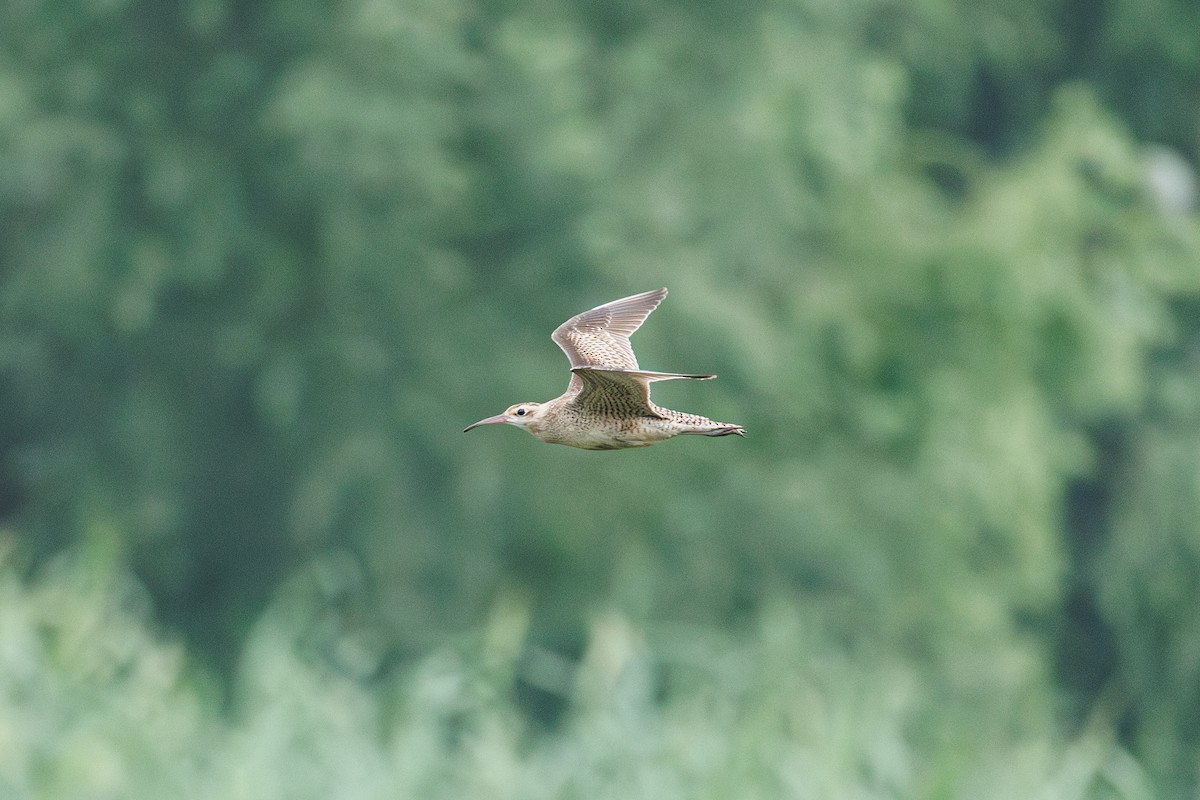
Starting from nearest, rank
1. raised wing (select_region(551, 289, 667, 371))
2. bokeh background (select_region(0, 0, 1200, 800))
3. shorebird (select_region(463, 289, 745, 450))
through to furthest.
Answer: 1. shorebird (select_region(463, 289, 745, 450))
2. raised wing (select_region(551, 289, 667, 371))
3. bokeh background (select_region(0, 0, 1200, 800))

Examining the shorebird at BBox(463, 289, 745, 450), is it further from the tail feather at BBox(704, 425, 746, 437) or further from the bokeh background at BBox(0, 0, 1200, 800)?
the bokeh background at BBox(0, 0, 1200, 800)

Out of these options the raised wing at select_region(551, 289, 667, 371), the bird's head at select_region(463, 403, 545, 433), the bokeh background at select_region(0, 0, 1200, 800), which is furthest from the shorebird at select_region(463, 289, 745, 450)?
the bokeh background at select_region(0, 0, 1200, 800)

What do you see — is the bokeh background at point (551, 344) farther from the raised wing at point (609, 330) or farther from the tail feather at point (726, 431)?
the tail feather at point (726, 431)

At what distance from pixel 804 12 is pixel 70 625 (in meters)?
10.4

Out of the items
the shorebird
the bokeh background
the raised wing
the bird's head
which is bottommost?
the bokeh background

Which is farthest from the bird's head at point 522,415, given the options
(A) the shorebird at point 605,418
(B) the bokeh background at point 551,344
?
(B) the bokeh background at point 551,344

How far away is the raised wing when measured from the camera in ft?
16.1

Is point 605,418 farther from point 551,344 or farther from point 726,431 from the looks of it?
point 551,344

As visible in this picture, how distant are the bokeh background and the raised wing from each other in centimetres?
959

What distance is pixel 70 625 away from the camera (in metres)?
9.63

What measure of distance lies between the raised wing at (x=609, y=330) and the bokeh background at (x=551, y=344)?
9593 millimetres

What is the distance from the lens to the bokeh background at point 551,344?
16531mm

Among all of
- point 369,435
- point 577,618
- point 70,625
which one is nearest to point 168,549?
point 369,435

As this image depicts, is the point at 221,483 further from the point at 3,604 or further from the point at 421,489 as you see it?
the point at 3,604
